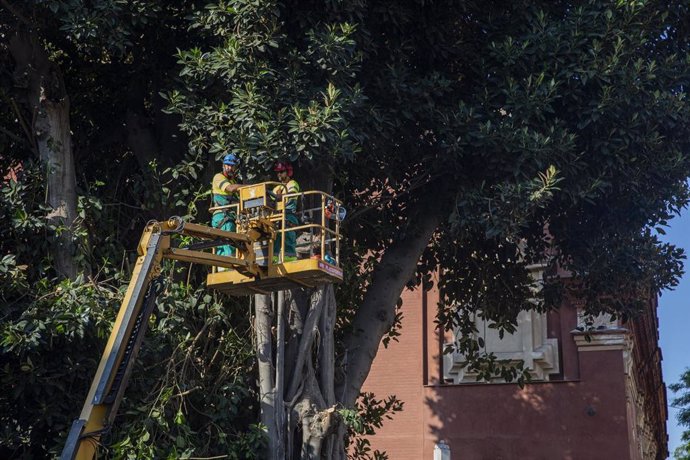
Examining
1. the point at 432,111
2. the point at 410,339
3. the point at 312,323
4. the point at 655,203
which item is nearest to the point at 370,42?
the point at 432,111

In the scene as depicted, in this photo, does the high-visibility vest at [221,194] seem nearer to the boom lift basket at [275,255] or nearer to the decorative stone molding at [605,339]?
the boom lift basket at [275,255]

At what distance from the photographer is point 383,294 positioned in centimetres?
1427

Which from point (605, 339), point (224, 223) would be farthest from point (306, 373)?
point (605, 339)

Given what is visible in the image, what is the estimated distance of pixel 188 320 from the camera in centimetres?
1273

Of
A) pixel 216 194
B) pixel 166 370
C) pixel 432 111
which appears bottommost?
pixel 166 370

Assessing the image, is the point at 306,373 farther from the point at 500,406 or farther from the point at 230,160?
the point at 500,406

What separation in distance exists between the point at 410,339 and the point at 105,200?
33.6 feet

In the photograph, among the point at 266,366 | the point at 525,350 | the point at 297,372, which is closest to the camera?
the point at 266,366

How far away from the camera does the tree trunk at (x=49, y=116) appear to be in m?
12.5

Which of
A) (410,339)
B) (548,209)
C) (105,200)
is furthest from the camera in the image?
(410,339)

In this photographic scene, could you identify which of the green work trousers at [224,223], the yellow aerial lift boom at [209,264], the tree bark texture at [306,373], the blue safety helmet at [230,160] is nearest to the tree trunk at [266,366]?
the tree bark texture at [306,373]

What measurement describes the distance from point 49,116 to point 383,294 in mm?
4894

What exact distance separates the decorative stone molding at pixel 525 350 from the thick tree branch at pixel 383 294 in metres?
6.59

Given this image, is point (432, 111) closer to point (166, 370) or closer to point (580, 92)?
point (580, 92)
